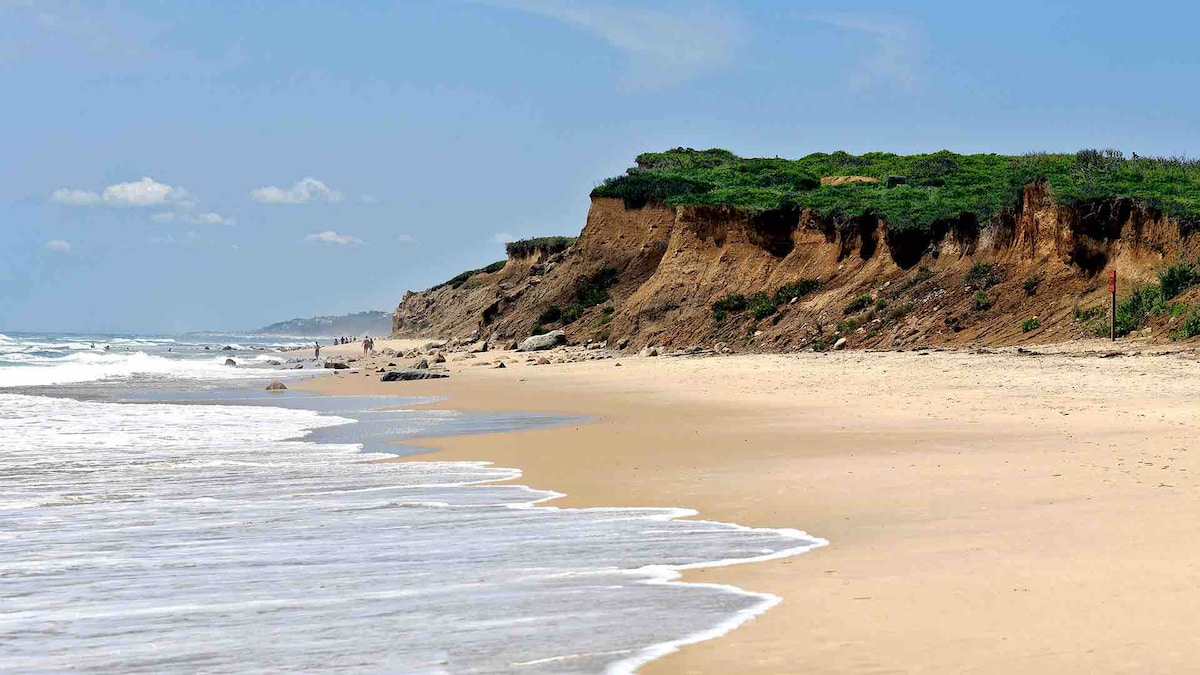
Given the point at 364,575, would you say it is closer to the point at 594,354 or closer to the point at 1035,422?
the point at 1035,422

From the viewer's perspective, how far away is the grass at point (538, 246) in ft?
218

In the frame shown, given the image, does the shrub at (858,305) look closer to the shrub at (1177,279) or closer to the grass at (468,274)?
the shrub at (1177,279)

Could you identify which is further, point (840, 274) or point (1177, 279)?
point (840, 274)

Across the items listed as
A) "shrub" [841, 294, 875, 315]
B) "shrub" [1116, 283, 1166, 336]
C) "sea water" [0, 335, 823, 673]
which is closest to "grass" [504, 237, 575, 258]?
"shrub" [841, 294, 875, 315]

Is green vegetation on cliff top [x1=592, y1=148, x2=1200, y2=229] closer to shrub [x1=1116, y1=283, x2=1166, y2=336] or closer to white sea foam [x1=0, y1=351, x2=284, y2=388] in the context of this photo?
shrub [x1=1116, y1=283, x2=1166, y2=336]

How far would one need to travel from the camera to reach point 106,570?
7.20 metres

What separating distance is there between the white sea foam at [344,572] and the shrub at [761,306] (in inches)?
1037

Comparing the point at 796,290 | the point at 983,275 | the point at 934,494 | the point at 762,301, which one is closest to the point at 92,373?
the point at 762,301

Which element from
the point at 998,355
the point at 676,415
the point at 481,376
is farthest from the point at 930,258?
the point at 676,415

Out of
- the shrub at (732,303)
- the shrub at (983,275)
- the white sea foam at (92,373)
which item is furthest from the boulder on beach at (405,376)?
the shrub at (983,275)

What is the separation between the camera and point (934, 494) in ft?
30.7

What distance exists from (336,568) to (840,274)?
3260cm

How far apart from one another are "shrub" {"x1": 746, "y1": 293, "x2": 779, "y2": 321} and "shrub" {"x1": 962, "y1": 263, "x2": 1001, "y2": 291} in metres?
7.17

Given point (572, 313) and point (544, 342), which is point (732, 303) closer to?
point (544, 342)
